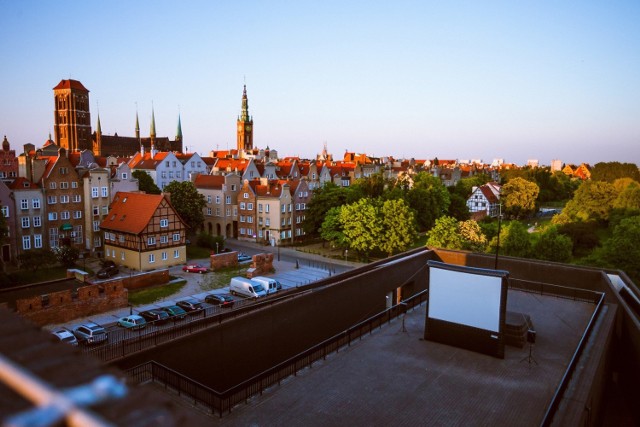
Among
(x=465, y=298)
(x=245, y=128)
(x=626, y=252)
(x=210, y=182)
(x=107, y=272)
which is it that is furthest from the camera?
(x=245, y=128)

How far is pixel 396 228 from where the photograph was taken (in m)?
40.5

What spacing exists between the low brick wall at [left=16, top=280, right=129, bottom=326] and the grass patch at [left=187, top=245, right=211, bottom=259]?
13425 millimetres

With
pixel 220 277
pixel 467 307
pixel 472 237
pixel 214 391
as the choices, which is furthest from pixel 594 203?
pixel 214 391

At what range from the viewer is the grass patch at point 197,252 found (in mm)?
41037

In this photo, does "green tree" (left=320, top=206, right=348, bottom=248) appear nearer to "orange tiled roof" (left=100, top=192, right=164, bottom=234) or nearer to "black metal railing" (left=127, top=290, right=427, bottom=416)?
"orange tiled roof" (left=100, top=192, right=164, bottom=234)

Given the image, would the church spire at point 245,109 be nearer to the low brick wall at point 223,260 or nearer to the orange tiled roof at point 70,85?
the orange tiled roof at point 70,85

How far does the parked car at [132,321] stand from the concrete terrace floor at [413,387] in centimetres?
1230

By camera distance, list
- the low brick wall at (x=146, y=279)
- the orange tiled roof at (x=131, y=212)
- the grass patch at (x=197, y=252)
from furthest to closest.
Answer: the grass patch at (x=197, y=252)
the orange tiled roof at (x=131, y=212)
the low brick wall at (x=146, y=279)

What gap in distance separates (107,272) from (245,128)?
70410mm

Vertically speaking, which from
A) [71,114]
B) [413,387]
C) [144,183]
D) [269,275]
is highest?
[71,114]

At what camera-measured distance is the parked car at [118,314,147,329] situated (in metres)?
23.2

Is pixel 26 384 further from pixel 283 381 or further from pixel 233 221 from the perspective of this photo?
pixel 233 221

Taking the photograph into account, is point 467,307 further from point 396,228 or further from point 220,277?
point 396,228

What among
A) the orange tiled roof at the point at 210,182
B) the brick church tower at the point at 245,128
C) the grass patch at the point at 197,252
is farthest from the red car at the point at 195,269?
the brick church tower at the point at 245,128
